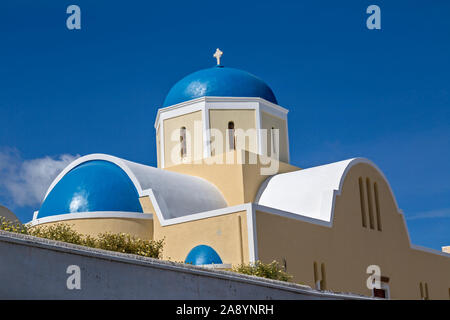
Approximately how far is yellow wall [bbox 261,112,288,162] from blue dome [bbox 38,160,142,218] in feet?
18.3

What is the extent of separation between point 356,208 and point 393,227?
2.17 meters

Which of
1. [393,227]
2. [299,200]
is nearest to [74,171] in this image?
[299,200]

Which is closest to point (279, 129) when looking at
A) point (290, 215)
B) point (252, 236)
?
point (290, 215)

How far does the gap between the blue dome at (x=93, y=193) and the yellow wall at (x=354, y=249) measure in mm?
3544

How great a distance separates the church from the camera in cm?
1590

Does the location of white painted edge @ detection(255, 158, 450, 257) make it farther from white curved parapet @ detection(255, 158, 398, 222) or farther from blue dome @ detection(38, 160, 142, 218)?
blue dome @ detection(38, 160, 142, 218)

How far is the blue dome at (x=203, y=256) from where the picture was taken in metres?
14.9

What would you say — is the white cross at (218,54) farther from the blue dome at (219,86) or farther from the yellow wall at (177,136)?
the yellow wall at (177,136)

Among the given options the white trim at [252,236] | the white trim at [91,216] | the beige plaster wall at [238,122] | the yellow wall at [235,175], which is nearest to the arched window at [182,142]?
the beige plaster wall at [238,122]

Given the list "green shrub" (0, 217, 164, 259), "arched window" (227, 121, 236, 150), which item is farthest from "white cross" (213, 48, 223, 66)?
"green shrub" (0, 217, 164, 259)

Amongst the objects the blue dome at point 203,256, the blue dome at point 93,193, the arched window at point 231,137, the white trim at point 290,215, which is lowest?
the blue dome at point 203,256

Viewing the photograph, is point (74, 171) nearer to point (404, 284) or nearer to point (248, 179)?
point (248, 179)

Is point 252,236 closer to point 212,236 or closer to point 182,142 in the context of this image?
point 212,236

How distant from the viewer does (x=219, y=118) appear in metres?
20.7
